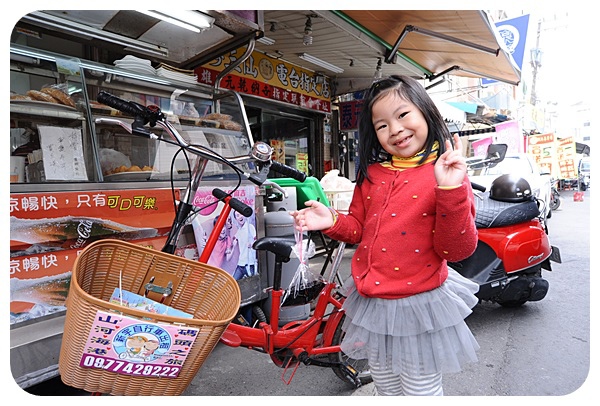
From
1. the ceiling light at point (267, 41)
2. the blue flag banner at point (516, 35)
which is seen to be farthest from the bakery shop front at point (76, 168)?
the blue flag banner at point (516, 35)

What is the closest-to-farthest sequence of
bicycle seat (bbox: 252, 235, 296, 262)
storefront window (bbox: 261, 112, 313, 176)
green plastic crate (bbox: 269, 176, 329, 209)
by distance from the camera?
bicycle seat (bbox: 252, 235, 296, 262) < green plastic crate (bbox: 269, 176, 329, 209) < storefront window (bbox: 261, 112, 313, 176)

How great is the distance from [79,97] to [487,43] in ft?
17.9

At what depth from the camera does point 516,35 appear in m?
8.91

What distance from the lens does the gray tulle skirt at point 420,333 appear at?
4.98 ft

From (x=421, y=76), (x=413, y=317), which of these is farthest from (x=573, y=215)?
(x=413, y=317)

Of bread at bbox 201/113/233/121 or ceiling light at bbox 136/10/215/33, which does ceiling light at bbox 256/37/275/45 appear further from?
ceiling light at bbox 136/10/215/33

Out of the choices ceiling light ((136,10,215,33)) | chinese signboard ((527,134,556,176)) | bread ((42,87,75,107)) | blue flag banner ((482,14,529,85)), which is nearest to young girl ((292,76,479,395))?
ceiling light ((136,10,215,33))

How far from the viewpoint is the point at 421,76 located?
305 inches

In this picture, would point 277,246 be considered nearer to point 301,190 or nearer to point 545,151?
point 301,190

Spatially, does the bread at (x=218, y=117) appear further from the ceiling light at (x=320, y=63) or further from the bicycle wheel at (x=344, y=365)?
the ceiling light at (x=320, y=63)

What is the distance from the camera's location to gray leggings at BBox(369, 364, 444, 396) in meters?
1.56

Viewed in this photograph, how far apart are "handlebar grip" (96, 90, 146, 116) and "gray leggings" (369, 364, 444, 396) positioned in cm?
171

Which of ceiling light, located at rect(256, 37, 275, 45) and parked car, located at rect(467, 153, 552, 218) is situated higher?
ceiling light, located at rect(256, 37, 275, 45)

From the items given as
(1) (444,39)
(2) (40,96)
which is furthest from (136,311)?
(1) (444,39)
